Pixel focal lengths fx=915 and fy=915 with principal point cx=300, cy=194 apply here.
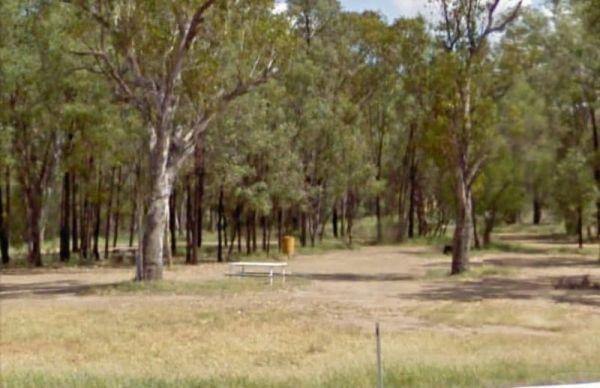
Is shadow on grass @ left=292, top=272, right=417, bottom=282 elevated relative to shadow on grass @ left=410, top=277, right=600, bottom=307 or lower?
elevated

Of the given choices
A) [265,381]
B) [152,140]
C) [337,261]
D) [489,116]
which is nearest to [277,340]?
[265,381]

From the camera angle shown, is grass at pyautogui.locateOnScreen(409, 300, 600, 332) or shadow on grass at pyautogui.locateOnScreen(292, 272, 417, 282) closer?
grass at pyautogui.locateOnScreen(409, 300, 600, 332)

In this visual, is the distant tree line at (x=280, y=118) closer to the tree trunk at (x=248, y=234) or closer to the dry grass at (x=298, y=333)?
the tree trunk at (x=248, y=234)

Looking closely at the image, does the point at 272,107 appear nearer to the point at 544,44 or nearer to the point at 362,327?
the point at 544,44

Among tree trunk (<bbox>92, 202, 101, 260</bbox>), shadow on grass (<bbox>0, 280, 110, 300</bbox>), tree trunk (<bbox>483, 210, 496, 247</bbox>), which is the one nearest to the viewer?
shadow on grass (<bbox>0, 280, 110, 300</bbox>)

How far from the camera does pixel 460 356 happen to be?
1355 centimetres

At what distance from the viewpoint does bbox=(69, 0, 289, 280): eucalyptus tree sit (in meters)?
27.3

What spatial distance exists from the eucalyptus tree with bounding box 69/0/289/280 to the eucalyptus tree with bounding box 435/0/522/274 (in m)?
6.61

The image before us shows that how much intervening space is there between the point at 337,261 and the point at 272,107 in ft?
31.9

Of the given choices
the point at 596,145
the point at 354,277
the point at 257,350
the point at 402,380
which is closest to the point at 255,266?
the point at 354,277

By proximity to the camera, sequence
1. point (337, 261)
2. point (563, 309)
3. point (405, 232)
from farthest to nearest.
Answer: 1. point (405, 232)
2. point (337, 261)
3. point (563, 309)

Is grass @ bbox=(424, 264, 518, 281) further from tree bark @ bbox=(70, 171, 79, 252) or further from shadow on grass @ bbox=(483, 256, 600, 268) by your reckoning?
tree bark @ bbox=(70, 171, 79, 252)

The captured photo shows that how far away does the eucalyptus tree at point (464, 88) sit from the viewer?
105 feet

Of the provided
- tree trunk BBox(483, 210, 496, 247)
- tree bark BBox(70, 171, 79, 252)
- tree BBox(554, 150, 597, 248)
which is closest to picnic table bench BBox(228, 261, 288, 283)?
tree bark BBox(70, 171, 79, 252)
